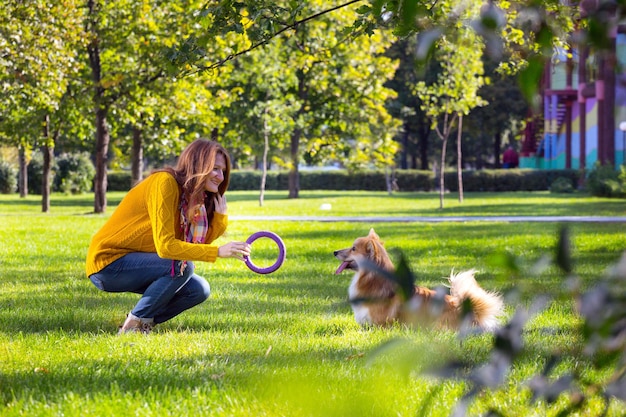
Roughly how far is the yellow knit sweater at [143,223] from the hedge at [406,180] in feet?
112

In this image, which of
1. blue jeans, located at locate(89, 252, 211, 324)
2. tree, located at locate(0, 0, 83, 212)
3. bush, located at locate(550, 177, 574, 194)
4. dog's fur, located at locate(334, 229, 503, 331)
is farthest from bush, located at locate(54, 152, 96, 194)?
blue jeans, located at locate(89, 252, 211, 324)

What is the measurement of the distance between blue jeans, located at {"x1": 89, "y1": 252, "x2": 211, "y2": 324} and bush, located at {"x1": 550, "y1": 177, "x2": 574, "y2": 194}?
34.5 m

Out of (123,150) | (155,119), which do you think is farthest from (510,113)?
(155,119)

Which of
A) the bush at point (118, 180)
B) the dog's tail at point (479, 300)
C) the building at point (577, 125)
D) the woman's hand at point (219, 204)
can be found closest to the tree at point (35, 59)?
the building at point (577, 125)

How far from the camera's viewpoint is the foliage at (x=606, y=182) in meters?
29.0

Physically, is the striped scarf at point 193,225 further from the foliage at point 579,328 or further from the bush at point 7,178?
the bush at point 7,178

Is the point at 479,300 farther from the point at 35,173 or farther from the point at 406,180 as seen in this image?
the point at 406,180

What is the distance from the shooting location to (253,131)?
34.8 meters

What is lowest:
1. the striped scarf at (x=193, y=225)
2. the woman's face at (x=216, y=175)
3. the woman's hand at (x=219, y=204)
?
the striped scarf at (x=193, y=225)

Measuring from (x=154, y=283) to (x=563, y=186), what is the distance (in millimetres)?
35275

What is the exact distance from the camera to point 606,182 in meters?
29.8

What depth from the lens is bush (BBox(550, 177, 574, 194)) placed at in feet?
129

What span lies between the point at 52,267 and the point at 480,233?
26.3ft

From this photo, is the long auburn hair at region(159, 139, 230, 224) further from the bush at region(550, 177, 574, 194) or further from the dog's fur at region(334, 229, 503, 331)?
the bush at region(550, 177, 574, 194)
